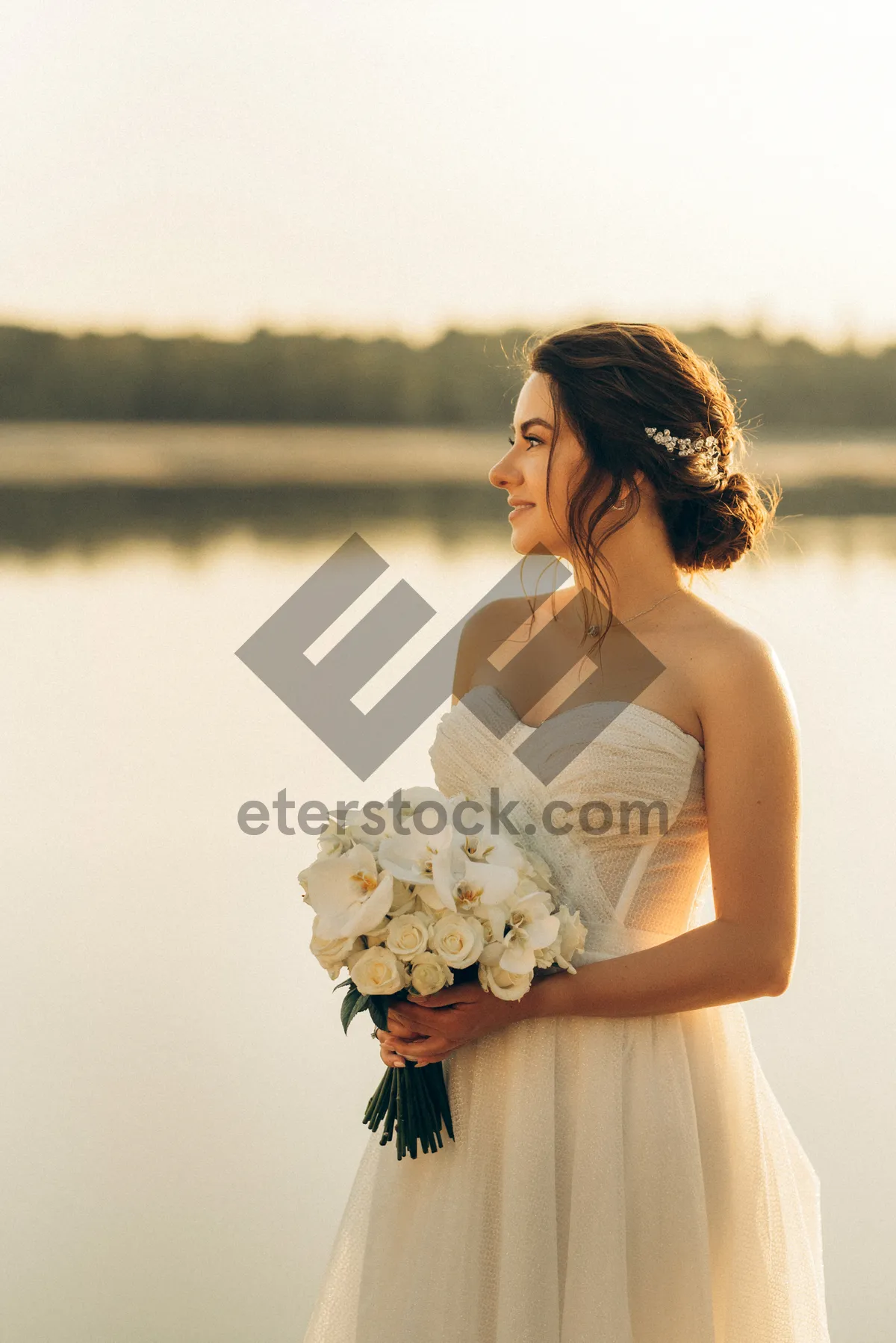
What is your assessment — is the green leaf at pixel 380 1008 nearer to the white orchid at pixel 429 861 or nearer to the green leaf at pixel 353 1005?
the green leaf at pixel 353 1005

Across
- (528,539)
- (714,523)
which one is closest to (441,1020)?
(528,539)

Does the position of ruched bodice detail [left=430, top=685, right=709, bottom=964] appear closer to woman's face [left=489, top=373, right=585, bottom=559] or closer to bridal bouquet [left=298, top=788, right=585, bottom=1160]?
bridal bouquet [left=298, top=788, right=585, bottom=1160]

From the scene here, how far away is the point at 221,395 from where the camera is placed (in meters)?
2.71

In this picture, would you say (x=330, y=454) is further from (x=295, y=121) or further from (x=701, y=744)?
(x=701, y=744)

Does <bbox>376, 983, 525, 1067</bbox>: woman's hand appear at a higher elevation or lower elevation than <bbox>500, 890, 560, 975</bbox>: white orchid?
lower

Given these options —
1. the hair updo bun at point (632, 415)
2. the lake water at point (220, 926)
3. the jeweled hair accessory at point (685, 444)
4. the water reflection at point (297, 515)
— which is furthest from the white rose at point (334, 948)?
the water reflection at point (297, 515)

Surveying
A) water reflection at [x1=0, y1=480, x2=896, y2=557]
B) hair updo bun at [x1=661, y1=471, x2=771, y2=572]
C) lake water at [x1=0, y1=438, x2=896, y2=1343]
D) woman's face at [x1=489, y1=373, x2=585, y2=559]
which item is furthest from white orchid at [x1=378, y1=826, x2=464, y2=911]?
water reflection at [x1=0, y1=480, x2=896, y2=557]

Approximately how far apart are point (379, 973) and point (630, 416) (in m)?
0.70

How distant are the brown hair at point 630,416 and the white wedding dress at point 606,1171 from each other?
0.25 metres

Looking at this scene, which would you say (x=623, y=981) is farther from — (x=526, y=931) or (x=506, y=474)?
(x=506, y=474)

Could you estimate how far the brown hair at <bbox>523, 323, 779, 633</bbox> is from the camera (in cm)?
136

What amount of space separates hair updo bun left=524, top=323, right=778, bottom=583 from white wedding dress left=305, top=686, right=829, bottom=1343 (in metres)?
0.27

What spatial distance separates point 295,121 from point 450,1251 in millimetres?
2322

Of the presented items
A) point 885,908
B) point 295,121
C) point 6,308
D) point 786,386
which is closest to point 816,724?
point 885,908
